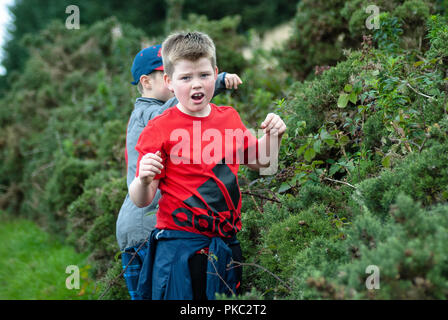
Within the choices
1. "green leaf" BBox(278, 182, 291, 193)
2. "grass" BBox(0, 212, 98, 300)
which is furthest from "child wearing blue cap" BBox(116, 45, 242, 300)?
"grass" BBox(0, 212, 98, 300)

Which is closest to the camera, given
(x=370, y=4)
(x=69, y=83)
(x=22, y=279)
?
(x=370, y=4)

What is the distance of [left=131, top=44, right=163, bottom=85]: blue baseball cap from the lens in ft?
10.6

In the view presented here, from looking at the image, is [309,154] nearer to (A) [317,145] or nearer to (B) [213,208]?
(A) [317,145]

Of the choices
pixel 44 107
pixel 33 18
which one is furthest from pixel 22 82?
pixel 33 18

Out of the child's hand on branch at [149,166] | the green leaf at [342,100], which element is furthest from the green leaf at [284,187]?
the child's hand on branch at [149,166]

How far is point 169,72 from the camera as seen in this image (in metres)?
2.54

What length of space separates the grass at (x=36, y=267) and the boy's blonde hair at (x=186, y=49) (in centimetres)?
211

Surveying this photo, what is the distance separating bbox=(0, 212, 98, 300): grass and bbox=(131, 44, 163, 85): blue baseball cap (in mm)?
1690

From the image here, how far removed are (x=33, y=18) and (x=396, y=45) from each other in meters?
29.8

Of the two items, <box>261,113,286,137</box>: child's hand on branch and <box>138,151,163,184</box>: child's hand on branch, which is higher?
<box>261,113,286,137</box>: child's hand on branch

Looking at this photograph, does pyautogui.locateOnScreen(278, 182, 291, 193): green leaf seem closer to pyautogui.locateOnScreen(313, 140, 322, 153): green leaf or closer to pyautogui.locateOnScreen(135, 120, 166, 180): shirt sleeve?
pyautogui.locateOnScreen(313, 140, 322, 153): green leaf

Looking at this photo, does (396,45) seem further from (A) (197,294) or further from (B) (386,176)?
(A) (197,294)

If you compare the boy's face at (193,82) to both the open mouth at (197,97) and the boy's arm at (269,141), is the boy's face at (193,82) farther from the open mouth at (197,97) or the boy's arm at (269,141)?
the boy's arm at (269,141)

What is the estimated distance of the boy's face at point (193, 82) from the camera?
243cm
